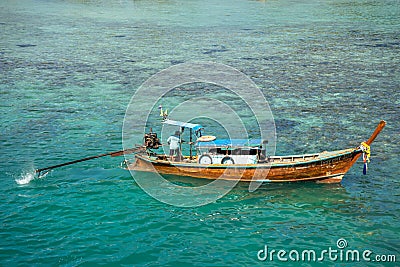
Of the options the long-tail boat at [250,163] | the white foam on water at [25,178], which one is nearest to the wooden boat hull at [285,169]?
the long-tail boat at [250,163]

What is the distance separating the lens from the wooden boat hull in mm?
23297

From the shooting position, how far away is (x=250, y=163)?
2397cm

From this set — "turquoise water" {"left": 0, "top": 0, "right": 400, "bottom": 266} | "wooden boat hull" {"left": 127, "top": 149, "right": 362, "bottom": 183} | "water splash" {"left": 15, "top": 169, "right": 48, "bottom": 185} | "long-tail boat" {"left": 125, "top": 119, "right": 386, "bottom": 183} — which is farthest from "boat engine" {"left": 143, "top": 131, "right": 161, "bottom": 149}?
"water splash" {"left": 15, "top": 169, "right": 48, "bottom": 185}

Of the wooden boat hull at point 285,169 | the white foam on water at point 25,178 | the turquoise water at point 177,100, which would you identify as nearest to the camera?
the turquoise water at point 177,100

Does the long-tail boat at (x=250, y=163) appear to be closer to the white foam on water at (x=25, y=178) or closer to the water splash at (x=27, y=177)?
the water splash at (x=27, y=177)

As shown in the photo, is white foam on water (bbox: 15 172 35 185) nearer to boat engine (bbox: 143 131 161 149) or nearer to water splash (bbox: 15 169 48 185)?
water splash (bbox: 15 169 48 185)

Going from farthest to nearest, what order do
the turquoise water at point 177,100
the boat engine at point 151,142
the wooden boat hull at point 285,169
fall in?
the boat engine at point 151,142 < the wooden boat hull at point 285,169 < the turquoise water at point 177,100

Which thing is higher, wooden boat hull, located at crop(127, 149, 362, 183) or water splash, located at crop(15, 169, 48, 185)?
wooden boat hull, located at crop(127, 149, 362, 183)

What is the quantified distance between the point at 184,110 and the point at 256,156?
12486mm

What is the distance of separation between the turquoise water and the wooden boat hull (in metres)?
0.48

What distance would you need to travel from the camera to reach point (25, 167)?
86.9ft

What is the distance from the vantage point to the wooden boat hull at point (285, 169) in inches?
917

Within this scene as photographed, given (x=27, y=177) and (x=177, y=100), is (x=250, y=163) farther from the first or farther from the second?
(x=177, y=100)

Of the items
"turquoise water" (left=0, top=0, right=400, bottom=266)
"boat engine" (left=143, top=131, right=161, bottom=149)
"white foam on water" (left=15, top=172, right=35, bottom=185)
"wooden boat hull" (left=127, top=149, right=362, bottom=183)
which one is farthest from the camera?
"boat engine" (left=143, top=131, right=161, bottom=149)
